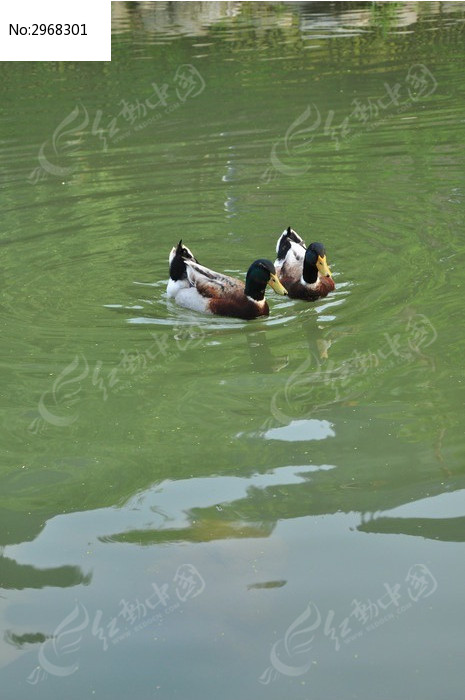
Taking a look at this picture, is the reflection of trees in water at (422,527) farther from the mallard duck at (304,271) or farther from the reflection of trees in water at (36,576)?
the mallard duck at (304,271)

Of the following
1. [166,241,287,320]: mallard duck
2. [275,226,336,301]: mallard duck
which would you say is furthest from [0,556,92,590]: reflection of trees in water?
[275,226,336,301]: mallard duck

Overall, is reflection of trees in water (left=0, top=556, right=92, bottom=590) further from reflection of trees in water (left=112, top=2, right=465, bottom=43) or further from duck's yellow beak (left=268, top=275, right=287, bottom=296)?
reflection of trees in water (left=112, top=2, right=465, bottom=43)

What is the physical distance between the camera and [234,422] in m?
8.76

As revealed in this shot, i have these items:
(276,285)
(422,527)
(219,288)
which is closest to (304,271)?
(276,285)

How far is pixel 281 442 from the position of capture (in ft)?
27.6

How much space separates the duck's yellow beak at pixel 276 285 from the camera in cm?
1121

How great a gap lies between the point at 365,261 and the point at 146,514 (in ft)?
18.4

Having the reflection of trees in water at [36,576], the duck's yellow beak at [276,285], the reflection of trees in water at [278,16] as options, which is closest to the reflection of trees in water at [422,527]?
the reflection of trees in water at [36,576]

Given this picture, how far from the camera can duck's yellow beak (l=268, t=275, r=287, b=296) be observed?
11.2 m

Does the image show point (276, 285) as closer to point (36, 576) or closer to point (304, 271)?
point (304, 271)

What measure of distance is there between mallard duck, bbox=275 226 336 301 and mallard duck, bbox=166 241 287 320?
31 cm

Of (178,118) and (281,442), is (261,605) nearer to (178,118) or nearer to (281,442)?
(281,442)

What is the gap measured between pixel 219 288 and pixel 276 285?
62 centimetres

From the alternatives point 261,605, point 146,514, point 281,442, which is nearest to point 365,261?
point 281,442
